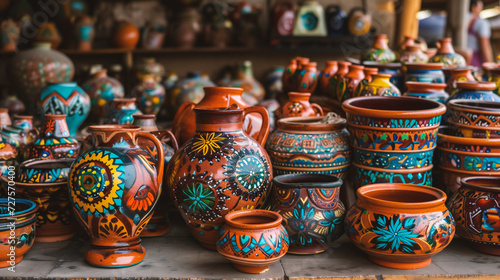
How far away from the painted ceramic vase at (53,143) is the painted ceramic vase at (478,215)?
1574mm

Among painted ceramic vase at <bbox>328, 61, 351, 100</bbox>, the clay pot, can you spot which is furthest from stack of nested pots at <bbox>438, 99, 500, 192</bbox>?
the clay pot

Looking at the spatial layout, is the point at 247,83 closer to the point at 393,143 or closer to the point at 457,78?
the point at 457,78

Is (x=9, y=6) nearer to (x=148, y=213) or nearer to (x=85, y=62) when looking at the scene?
(x=85, y=62)

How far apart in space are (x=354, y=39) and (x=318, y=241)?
160 inches

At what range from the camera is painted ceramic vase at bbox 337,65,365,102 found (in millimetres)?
2328

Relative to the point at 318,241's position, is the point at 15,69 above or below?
above

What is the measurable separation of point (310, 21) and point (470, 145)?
3620 millimetres

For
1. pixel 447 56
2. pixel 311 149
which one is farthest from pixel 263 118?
pixel 447 56

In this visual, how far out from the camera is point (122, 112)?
2.50m

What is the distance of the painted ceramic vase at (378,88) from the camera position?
2.13 m

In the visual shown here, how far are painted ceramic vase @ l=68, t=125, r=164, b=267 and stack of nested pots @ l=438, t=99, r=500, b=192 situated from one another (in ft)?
3.72

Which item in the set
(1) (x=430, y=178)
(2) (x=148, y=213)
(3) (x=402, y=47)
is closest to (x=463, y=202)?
(1) (x=430, y=178)

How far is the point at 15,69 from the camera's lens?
3709 millimetres

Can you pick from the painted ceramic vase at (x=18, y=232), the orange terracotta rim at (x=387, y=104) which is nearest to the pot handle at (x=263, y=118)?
the orange terracotta rim at (x=387, y=104)
